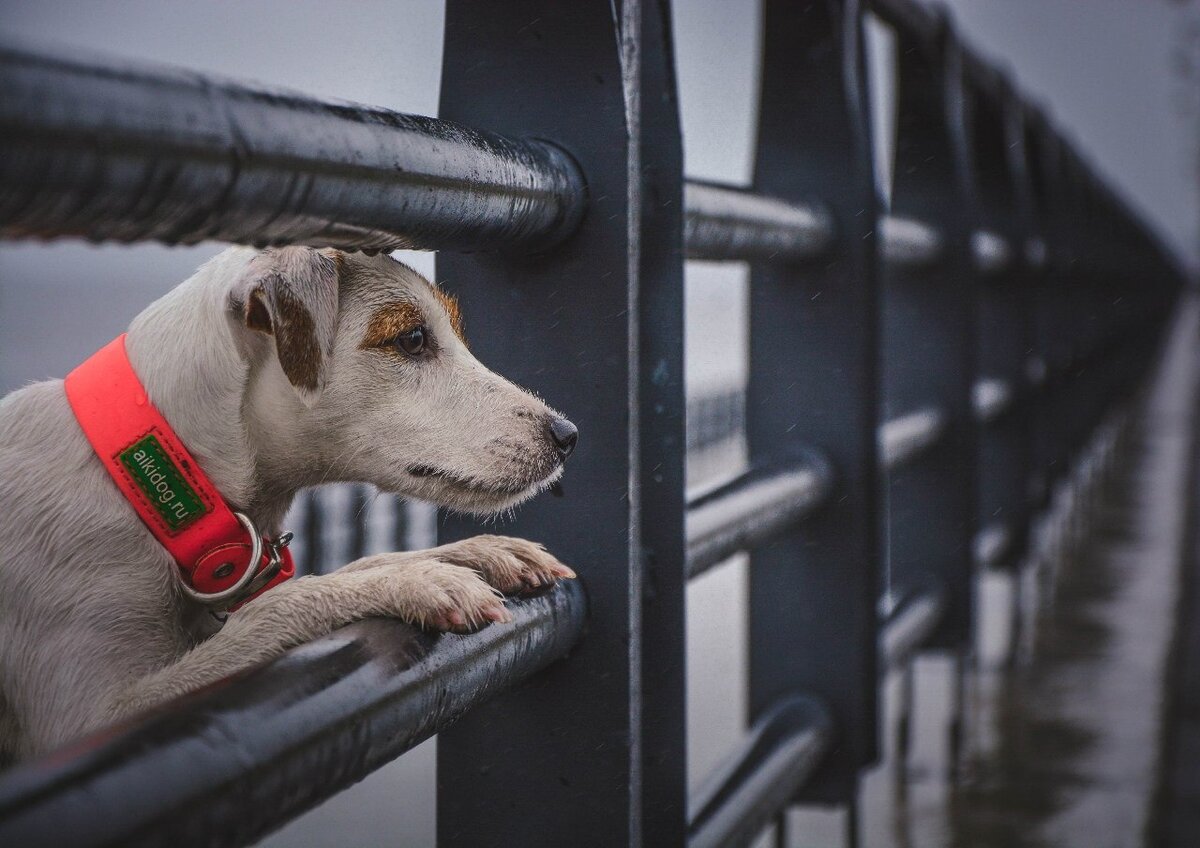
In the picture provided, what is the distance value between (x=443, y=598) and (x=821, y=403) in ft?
4.23

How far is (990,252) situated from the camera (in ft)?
12.4

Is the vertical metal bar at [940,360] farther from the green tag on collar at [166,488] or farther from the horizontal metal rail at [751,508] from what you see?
the green tag on collar at [166,488]

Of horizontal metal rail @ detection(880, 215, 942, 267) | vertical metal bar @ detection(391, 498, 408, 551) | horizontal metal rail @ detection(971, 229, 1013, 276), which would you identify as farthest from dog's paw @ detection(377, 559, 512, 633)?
vertical metal bar @ detection(391, 498, 408, 551)

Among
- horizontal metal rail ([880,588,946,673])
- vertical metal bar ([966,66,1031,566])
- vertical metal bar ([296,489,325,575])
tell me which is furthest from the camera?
vertical metal bar ([296,489,325,575])

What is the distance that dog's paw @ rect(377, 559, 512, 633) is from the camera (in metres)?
1.03

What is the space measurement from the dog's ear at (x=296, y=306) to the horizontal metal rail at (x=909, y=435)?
1.13m

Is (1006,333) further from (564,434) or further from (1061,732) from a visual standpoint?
(564,434)

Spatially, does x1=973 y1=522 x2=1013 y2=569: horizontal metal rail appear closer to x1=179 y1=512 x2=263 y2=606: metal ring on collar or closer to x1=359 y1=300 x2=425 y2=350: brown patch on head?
x1=359 y1=300 x2=425 y2=350: brown patch on head

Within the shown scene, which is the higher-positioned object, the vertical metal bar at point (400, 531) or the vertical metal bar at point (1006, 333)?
the vertical metal bar at point (1006, 333)

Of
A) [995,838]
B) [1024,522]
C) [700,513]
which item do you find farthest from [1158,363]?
[700,513]

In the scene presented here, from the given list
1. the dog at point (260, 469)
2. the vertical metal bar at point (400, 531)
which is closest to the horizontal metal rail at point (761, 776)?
the dog at point (260, 469)

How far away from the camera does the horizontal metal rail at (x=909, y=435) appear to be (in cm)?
255

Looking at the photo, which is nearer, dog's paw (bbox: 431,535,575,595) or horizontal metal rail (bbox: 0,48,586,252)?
horizontal metal rail (bbox: 0,48,586,252)

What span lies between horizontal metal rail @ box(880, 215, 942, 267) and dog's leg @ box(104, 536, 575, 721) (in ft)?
4.35
